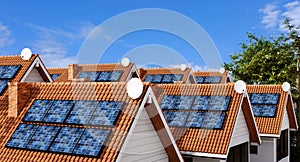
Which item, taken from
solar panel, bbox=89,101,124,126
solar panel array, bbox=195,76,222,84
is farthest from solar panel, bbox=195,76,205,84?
solar panel, bbox=89,101,124,126

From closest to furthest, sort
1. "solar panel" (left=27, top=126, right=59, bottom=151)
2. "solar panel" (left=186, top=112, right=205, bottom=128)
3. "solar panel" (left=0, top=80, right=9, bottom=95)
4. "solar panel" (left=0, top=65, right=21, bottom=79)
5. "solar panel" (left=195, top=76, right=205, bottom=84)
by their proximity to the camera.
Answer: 1. "solar panel" (left=27, top=126, right=59, bottom=151)
2. "solar panel" (left=0, top=80, right=9, bottom=95)
3. "solar panel" (left=186, top=112, right=205, bottom=128)
4. "solar panel" (left=0, top=65, right=21, bottom=79)
5. "solar panel" (left=195, top=76, right=205, bottom=84)

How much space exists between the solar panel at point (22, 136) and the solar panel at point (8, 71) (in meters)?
6.65

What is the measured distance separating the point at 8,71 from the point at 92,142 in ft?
34.4

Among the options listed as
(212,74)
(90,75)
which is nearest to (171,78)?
(212,74)

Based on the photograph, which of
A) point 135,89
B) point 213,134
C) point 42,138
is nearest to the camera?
point 135,89

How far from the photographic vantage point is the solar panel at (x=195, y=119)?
17.8 metres

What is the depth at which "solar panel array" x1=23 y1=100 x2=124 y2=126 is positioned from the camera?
11891 millimetres

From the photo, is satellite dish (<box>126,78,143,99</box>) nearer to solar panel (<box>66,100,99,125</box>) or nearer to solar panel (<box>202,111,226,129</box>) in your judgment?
solar panel (<box>66,100,99,125</box>)

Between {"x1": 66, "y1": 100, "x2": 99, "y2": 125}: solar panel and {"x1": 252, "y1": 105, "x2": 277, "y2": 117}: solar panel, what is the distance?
1507cm

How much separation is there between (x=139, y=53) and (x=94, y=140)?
7176mm

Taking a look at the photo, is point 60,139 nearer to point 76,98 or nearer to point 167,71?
point 76,98

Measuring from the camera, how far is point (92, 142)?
37.1 feet

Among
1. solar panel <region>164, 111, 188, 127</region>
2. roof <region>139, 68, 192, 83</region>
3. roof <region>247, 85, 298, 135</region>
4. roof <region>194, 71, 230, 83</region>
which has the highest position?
roof <region>194, 71, 230, 83</region>

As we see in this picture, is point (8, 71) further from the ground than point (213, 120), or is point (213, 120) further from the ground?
point (8, 71)
